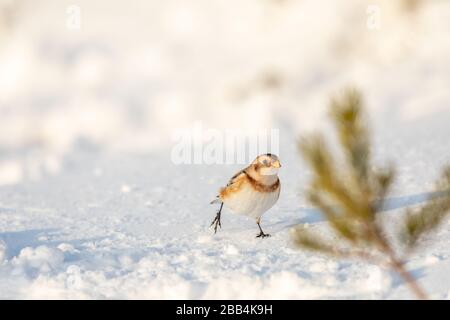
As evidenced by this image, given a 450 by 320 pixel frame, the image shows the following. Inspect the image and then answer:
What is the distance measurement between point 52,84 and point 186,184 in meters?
5.25

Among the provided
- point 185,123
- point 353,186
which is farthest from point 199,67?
point 353,186

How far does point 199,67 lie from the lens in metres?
12.1

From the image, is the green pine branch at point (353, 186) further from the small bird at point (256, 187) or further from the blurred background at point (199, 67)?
the blurred background at point (199, 67)

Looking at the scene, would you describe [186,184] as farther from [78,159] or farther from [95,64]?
[95,64]

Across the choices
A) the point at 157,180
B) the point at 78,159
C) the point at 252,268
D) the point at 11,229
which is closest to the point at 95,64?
the point at 78,159

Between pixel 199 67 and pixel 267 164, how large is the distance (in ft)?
24.1

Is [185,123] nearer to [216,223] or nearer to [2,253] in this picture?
[216,223]

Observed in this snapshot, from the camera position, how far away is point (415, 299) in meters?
3.86

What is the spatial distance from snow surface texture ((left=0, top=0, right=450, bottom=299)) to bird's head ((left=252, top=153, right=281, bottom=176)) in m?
0.50

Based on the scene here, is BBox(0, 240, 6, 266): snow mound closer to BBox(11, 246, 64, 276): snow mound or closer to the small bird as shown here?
BBox(11, 246, 64, 276): snow mound

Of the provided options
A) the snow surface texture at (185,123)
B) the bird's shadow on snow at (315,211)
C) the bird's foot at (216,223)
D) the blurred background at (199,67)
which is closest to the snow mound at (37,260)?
the snow surface texture at (185,123)

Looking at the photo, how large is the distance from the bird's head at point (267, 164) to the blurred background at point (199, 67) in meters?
4.17

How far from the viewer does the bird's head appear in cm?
494
